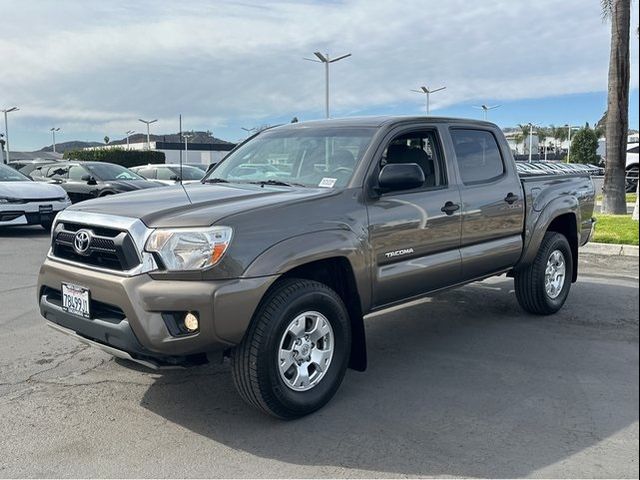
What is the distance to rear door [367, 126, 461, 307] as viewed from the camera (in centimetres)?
420

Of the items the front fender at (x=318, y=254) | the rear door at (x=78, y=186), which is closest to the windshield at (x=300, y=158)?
the front fender at (x=318, y=254)

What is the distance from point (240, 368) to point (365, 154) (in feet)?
Answer: 5.75

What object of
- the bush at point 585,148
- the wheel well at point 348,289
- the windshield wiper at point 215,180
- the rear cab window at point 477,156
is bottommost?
the wheel well at point 348,289

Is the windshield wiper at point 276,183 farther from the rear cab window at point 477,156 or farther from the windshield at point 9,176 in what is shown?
the windshield at point 9,176

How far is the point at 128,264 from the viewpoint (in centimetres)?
344

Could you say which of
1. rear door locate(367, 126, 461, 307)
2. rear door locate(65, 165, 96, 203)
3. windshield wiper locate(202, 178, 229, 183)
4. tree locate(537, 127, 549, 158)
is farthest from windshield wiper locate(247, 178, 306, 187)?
tree locate(537, 127, 549, 158)

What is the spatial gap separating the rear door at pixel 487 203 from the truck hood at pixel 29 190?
9198mm

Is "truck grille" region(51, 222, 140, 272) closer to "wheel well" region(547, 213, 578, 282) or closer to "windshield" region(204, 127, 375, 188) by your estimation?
"windshield" region(204, 127, 375, 188)

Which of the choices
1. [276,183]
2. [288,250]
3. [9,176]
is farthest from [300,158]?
[9,176]

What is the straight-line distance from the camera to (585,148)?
38125mm

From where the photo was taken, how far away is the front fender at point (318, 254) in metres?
3.47

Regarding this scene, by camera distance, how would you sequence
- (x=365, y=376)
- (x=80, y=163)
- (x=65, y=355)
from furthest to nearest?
1. (x=80, y=163)
2. (x=65, y=355)
3. (x=365, y=376)

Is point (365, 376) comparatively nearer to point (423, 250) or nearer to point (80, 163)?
point (423, 250)

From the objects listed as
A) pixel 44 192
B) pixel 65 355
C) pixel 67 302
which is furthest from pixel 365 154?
pixel 44 192
